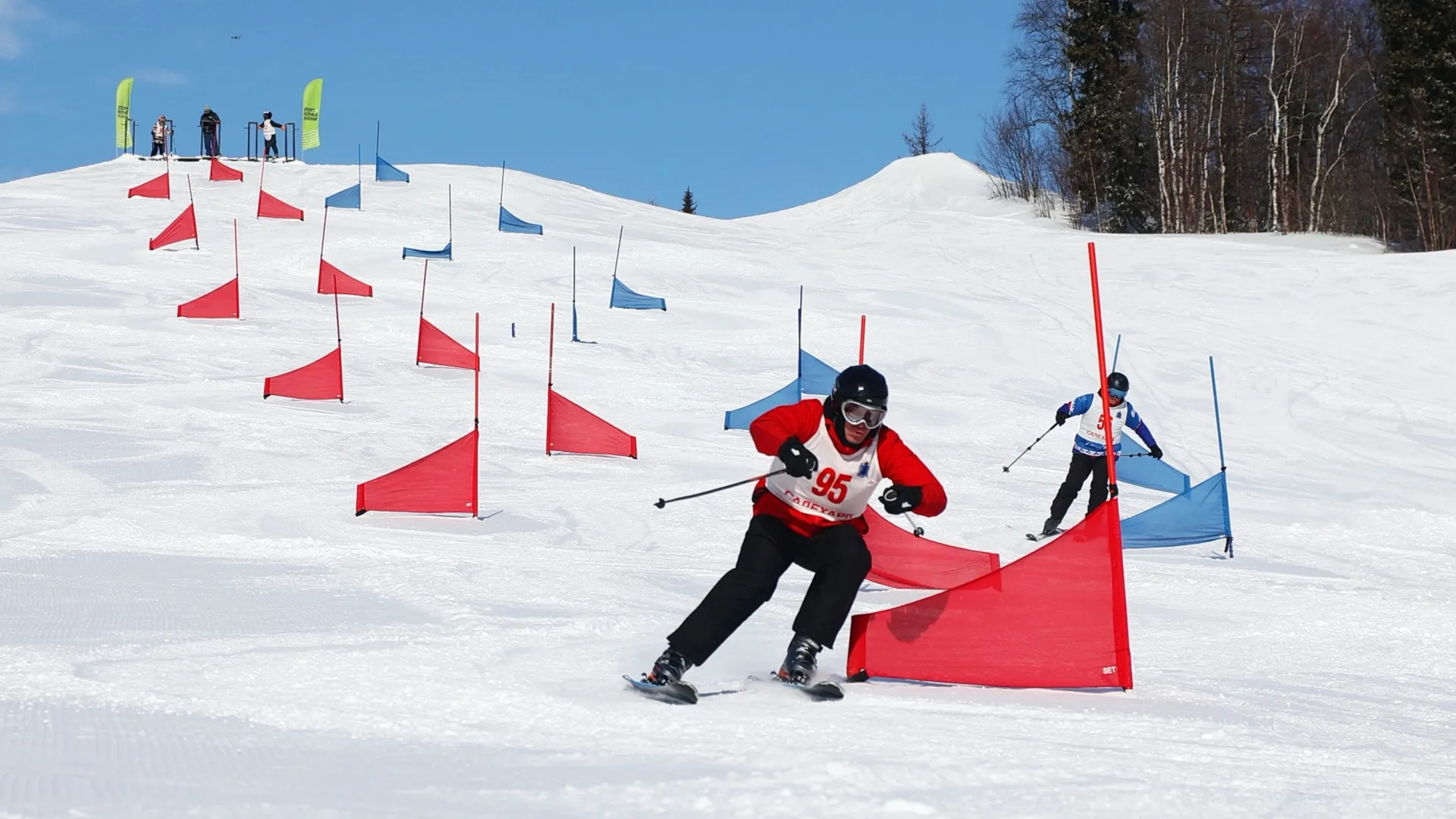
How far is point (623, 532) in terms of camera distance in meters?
9.20

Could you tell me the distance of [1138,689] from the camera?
467 centimetres

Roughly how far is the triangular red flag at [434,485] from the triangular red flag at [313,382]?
5296 mm

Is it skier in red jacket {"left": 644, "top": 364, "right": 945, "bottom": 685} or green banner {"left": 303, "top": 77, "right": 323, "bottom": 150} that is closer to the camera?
skier in red jacket {"left": 644, "top": 364, "right": 945, "bottom": 685}

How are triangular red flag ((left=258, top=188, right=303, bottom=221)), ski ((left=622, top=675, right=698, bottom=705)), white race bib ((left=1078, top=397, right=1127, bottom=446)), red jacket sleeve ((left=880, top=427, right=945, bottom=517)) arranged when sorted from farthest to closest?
triangular red flag ((left=258, top=188, right=303, bottom=221)), white race bib ((left=1078, top=397, right=1127, bottom=446)), red jacket sleeve ((left=880, top=427, right=945, bottom=517)), ski ((left=622, top=675, right=698, bottom=705))

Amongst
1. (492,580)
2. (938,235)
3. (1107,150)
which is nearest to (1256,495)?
(492,580)

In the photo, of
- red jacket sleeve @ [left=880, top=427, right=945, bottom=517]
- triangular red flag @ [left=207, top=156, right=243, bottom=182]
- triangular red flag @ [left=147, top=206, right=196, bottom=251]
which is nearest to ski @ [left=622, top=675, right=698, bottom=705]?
red jacket sleeve @ [left=880, top=427, right=945, bottom=517]

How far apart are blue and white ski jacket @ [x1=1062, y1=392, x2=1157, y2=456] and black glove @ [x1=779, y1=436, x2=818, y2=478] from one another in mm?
6820

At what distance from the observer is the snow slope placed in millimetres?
3256

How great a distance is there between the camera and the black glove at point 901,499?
439 centimetres

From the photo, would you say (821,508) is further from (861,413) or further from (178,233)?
(178,233)

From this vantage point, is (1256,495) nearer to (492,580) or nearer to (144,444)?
(492,580)

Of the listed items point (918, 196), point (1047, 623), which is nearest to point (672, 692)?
point (1047, 623)

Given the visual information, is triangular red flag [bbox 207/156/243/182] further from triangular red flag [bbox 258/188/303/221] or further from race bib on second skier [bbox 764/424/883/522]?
race bib on second skier [bbox 764/424/883/522]

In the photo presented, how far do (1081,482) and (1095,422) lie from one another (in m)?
0.56
